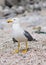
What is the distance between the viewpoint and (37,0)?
805 inches

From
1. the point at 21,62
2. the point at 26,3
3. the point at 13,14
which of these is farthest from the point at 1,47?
the point at 26,3

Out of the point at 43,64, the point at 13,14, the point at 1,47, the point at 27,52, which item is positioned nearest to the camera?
the point at 43,64

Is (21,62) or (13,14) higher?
(21,62)

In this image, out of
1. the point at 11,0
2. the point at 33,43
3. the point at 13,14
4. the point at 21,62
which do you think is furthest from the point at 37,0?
the point at 21,62

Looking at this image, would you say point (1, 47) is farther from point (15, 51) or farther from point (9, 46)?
point (15, 51)

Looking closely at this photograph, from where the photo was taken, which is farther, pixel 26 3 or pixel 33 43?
pixel 26 3

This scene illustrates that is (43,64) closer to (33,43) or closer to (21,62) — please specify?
(21,62)

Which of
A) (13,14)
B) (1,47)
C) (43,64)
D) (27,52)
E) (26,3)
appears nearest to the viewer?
(43,64)

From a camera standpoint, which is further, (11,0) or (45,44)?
(11,0)

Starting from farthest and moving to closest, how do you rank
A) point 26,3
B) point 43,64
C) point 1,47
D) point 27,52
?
point 26,3 → point 1,47 → point 27,52 → point 43,64

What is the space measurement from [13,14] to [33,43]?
34.1ft

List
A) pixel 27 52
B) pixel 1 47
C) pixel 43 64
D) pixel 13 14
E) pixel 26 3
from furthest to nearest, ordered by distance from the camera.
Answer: pixel 26 3 → pixel 13 14 → pixel 1 47 → pixel 27 52 → pixel 43 64

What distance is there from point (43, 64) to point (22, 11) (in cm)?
1311

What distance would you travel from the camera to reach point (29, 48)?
6.20 meters
